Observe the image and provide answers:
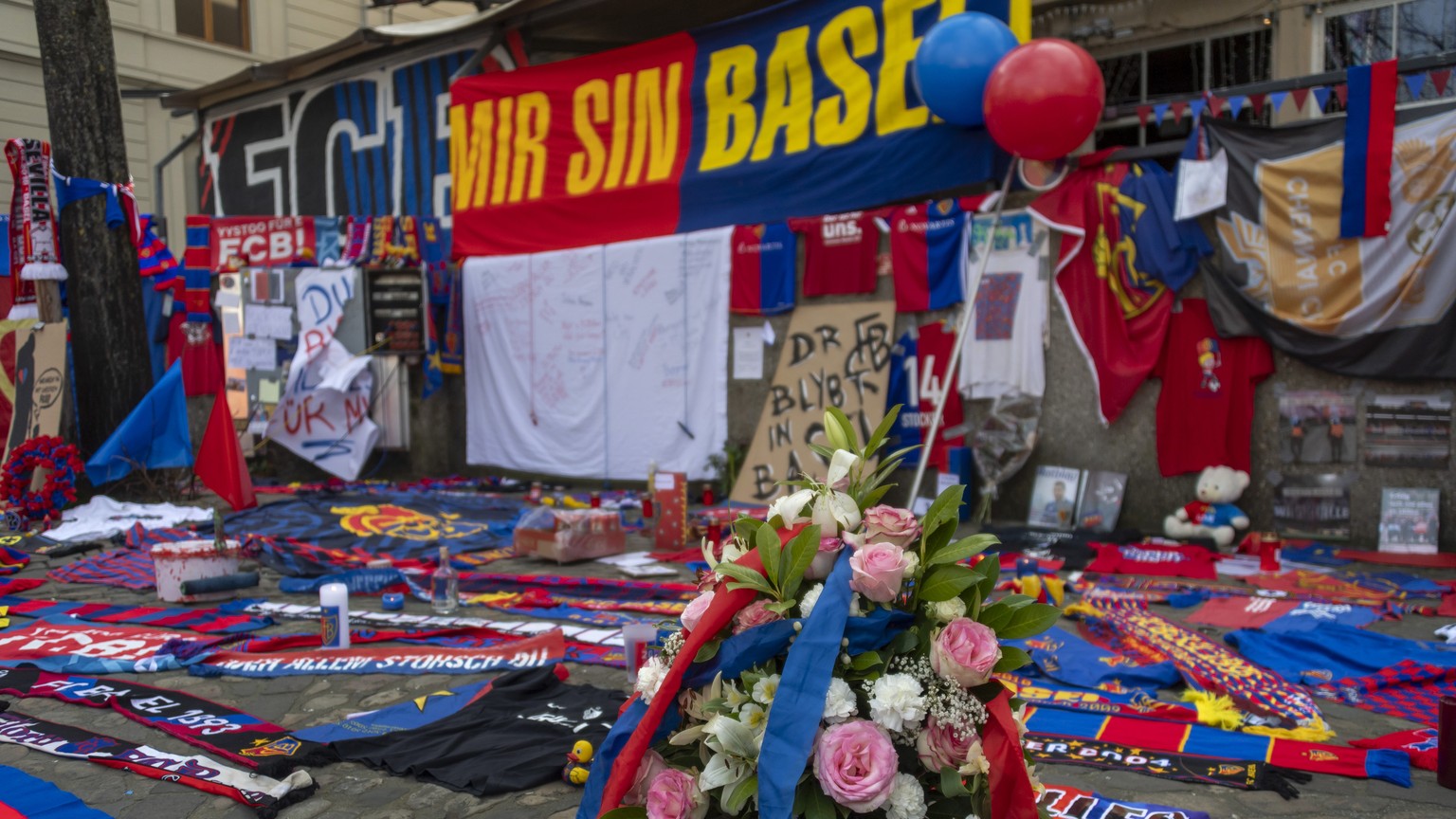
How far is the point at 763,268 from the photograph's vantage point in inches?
378

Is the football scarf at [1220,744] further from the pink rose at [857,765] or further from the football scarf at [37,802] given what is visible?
the football scarf at [37,802]

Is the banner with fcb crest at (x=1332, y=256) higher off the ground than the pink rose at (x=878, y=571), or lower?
higher

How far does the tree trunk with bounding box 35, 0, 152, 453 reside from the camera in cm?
930

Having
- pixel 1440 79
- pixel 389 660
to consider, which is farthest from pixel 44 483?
pixel 1440 79

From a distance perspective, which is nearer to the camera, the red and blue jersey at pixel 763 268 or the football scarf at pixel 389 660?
the football scarf at pixel 389 660

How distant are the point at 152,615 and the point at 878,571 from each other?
5.17 meters

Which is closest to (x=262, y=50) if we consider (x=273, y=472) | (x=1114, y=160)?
(x=273, y=472)

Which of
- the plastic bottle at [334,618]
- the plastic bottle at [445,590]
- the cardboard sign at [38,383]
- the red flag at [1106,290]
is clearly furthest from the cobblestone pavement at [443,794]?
the cardboard sign at [38,383]

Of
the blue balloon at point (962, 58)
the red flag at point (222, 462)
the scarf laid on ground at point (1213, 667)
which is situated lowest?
the scarf laid on ground at point (1213, 667)

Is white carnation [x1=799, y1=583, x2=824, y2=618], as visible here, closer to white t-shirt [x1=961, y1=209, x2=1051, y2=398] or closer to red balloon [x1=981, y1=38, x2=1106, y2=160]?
red balloon [x1=981, y1=38, x2=1106, y2=160]

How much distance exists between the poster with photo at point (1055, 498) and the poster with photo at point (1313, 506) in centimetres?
140

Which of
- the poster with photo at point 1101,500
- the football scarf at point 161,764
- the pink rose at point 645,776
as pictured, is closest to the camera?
the pink rose at point 645,776

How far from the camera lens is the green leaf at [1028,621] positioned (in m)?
2.14

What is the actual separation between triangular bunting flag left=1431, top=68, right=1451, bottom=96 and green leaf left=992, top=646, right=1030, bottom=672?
6512 mm
